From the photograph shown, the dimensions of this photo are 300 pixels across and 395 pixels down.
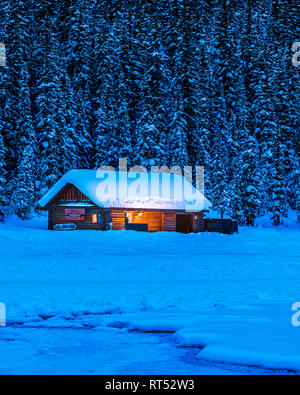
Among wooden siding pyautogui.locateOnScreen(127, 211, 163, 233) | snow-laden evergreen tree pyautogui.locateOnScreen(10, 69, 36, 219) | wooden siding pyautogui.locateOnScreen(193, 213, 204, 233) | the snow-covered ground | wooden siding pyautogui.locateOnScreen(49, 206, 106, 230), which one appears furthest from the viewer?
snow-laden evergreen tree pyautogui.locateOnScreen(10, 69, 36, 219)

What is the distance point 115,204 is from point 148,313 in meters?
26.1

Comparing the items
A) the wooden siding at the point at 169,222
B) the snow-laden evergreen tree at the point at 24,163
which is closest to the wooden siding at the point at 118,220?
the wooden siding at the point at 169,222

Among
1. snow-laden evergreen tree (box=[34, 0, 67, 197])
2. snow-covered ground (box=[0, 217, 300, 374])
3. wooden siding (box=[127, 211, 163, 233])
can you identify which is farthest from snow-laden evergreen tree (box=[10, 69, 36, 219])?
snow-covered ground (box=[0, 217, 300, 374])

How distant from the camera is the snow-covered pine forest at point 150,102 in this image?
46656 millimetres

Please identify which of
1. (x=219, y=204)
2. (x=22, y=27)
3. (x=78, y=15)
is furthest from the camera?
(x=78, y=15)

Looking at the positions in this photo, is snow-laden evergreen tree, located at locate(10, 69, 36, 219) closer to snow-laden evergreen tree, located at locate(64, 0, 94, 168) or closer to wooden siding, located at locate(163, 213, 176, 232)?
snow-laden evergreen tree, located at locate(64, 0, 94, 168)

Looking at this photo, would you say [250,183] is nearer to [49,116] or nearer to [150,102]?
[150,102]

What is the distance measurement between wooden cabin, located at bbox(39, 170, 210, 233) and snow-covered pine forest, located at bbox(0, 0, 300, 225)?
16.9ft

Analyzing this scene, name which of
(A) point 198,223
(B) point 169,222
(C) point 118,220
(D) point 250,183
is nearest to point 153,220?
(B) point 169,222

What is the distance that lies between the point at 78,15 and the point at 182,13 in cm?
1415

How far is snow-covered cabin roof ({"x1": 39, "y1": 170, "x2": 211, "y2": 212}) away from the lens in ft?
122
